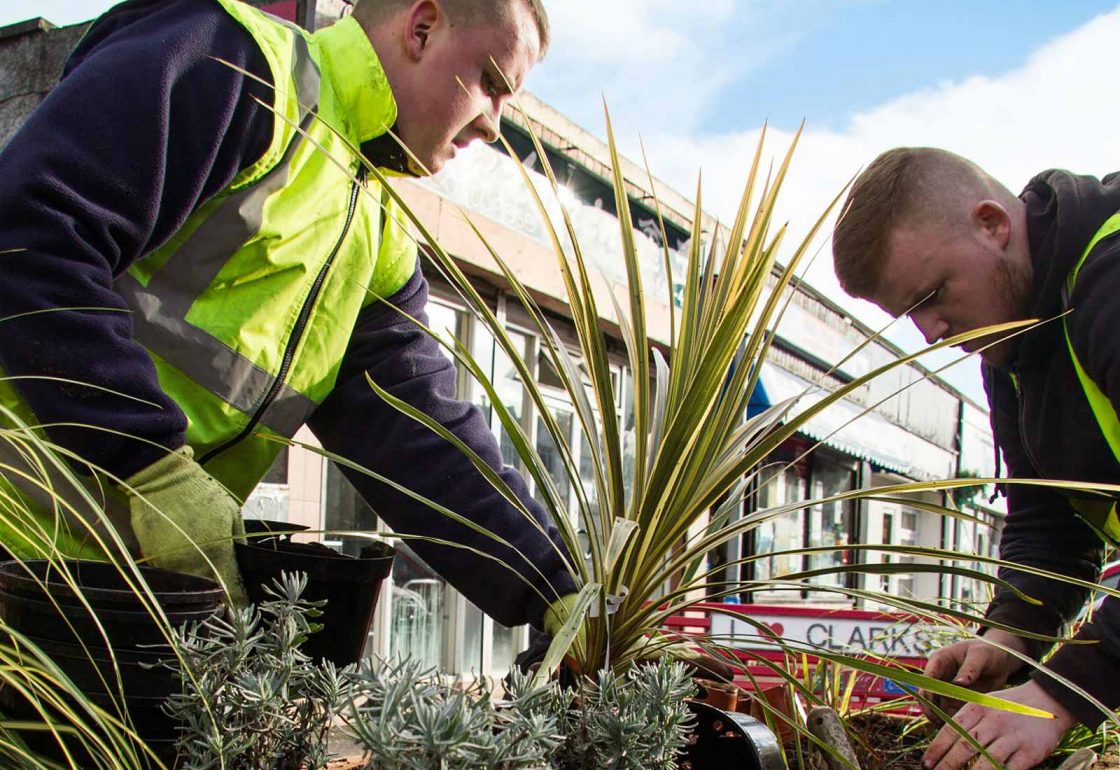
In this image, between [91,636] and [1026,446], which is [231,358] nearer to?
[91,636]

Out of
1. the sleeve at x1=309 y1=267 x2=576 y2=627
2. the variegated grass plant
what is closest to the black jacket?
the variegated grass plant

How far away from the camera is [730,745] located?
0.85 metres

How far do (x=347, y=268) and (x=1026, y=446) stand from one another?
1278 mm

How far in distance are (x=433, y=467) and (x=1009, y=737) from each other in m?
0.88

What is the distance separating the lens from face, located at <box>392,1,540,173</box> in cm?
137

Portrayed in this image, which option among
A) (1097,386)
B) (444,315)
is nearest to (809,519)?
(444,315)

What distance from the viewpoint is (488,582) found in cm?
123

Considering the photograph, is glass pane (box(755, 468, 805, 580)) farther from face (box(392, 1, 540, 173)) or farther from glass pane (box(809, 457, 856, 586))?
face (box(392, 1, 540, 173))

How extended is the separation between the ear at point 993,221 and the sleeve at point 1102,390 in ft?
0.77

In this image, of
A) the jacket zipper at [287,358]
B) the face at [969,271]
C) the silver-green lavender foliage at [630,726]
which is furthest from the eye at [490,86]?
the silver-green lavender foliage at [630,726]

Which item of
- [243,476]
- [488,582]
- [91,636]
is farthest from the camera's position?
[243,476]

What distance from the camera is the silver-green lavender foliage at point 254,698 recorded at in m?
0.58

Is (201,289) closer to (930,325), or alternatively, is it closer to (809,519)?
(930,325)

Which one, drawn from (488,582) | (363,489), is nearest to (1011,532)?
(488,582)
